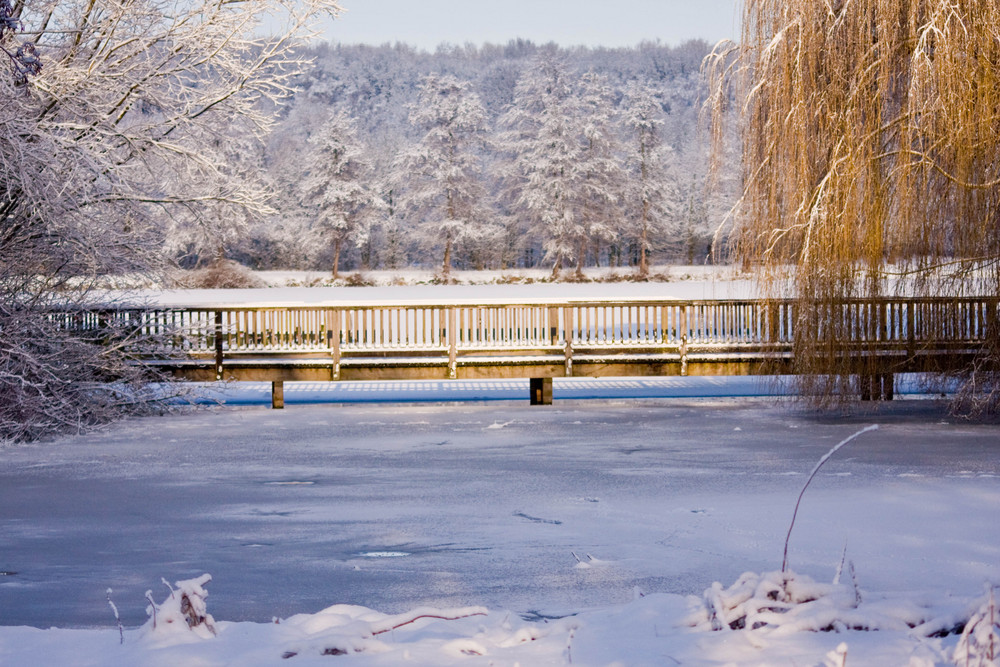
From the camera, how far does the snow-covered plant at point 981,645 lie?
3.61 m

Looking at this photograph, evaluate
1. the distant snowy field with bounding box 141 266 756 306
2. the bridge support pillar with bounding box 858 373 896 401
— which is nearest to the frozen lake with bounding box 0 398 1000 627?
the bridge support pillar with bounding box 858 373 896 401

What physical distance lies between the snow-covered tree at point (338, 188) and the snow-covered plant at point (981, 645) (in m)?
64.3

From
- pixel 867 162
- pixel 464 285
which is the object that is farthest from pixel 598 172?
pixel 867 162

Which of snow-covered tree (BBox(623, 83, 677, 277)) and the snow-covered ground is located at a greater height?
snow-covered tree (BBox(623, 83, 677, 277))

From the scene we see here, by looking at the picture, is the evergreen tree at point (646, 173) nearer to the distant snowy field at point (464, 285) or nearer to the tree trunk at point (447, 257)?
the distant snowy field at point (464, 285)

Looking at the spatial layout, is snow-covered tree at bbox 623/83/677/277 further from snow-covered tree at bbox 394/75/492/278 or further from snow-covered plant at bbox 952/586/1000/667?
snow-covered plant at bbox 952/586/1000/667

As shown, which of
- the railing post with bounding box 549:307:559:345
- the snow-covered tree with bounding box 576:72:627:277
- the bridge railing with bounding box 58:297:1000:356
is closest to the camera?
the bridge railing with bounding box 58:297:1000:356

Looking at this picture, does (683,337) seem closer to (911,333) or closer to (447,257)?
(911,333)

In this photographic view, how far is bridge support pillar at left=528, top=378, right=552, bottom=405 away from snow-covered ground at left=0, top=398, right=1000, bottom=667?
197 centimetres

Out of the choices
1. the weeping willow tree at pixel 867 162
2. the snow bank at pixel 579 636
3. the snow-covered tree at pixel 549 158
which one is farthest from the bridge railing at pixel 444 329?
the snow-covered tree at pixel 549 158

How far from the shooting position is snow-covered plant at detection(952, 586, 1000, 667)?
142 inches

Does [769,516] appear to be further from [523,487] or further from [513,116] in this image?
[513,116]

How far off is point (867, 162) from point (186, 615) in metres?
9.99

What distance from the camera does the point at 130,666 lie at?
157 inches
